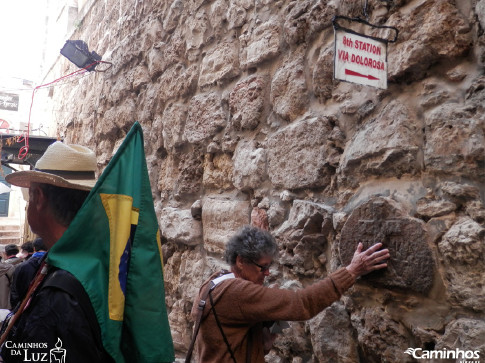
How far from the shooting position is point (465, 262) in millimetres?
1134

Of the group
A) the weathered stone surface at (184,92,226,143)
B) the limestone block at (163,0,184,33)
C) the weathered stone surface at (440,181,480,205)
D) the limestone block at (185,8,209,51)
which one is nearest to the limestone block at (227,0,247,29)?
the limestone block at (185,8,209,51)

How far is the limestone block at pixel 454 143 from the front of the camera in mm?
1138

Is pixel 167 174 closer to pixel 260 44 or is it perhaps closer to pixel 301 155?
pixel 260 44

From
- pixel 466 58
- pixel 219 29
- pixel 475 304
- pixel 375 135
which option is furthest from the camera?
pixel 219 29

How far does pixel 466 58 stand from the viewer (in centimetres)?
121

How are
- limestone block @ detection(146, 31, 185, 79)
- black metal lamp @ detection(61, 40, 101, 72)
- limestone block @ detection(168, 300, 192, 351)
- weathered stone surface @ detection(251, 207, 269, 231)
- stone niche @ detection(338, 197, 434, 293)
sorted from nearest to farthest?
stone niche @ detection(338, 197, 434, 293) → weathered stone surface @ detection(251, 207, 269, 231) → limestone block @ detection(168, 300, 192, 351) → limestone block @ detection(146, 31, 185, 79) → black metal lamp @ detection(61, 40, 101, 72)

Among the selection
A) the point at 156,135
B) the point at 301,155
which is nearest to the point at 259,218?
the point at 301,155

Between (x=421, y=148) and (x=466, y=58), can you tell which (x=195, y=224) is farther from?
(x=466, y=58)

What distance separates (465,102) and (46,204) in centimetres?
128

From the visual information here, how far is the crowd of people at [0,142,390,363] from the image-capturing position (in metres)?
0.95

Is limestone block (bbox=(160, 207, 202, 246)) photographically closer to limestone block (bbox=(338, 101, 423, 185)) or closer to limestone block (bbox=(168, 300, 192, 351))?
limestone block (bbox=(168, 300, 192, 351))

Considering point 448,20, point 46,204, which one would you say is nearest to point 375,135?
point 448,20

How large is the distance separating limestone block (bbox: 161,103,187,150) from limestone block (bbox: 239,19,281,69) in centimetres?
70

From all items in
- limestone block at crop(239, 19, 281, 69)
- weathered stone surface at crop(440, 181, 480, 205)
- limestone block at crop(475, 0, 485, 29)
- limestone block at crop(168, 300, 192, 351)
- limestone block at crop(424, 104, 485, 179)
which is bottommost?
limestone block at crop(168, 300, 192, 351)
